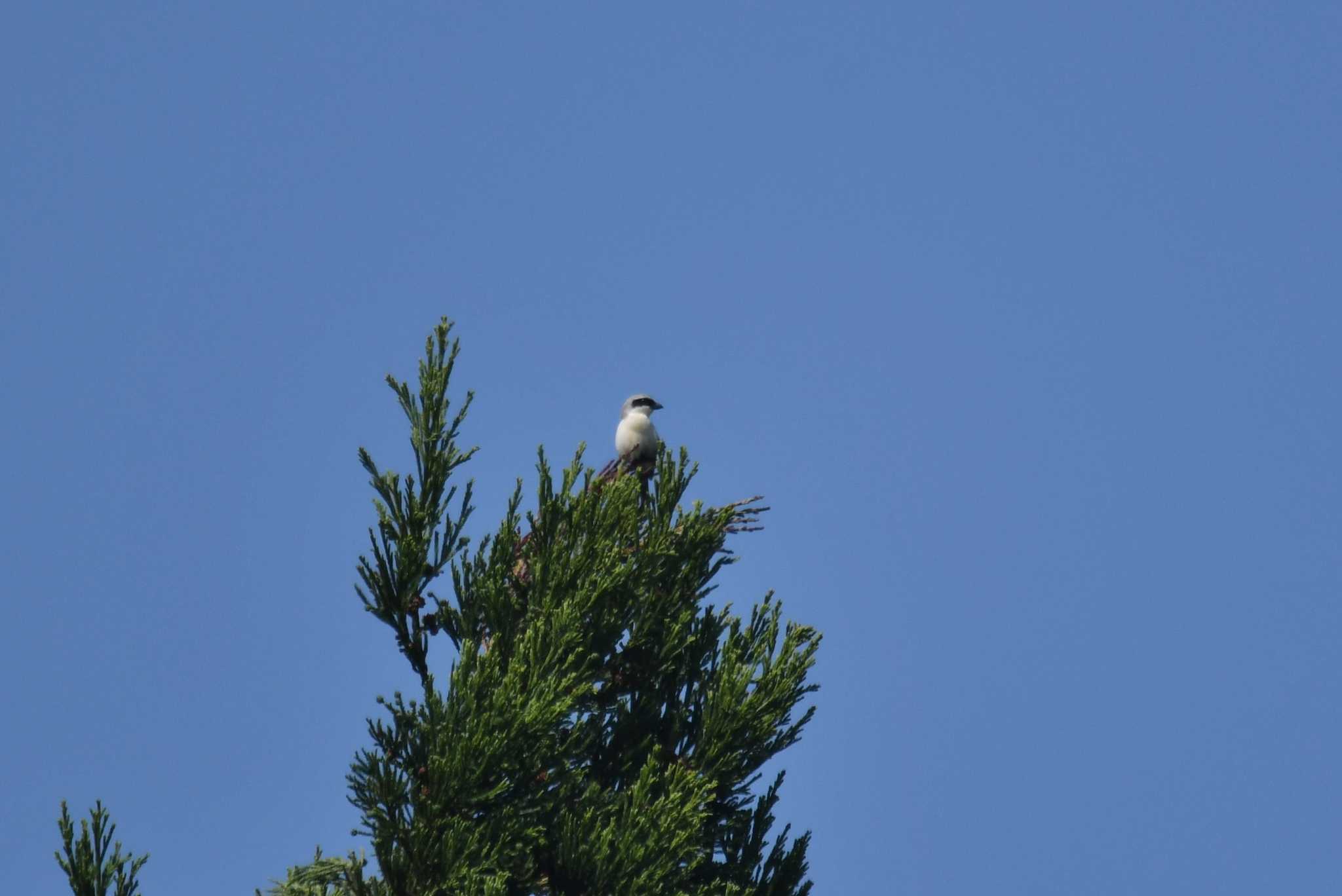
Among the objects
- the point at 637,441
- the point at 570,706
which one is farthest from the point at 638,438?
the point at 570,706

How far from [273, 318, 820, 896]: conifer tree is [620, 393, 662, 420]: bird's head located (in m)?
2.81

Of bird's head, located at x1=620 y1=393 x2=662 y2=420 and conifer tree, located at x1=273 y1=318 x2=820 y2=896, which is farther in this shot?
bird's head, located at x1=620 y1=393 x2=662 y2=420

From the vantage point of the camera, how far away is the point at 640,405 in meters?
14.5

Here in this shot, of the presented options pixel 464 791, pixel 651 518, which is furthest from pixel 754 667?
pixel 464 791

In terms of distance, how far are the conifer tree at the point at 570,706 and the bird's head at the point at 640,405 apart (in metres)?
2.81

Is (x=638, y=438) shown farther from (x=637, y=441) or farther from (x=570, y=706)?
(x=570, y=706)

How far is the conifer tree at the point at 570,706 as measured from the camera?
371 inches

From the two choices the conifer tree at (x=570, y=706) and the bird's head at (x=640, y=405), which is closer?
the conifer tree at (x=570, y=706)

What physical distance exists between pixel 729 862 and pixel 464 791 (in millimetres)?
2365

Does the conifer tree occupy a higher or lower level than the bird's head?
lower

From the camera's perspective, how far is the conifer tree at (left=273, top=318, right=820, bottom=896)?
9.43 meters

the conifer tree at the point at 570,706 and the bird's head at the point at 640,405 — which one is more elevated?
the bird's head at the point at 640,405

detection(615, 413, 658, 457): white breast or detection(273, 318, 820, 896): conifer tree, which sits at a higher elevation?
detection(615, 413, 658, 457): white breast

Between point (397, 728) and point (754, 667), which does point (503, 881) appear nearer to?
point (397, 728)
